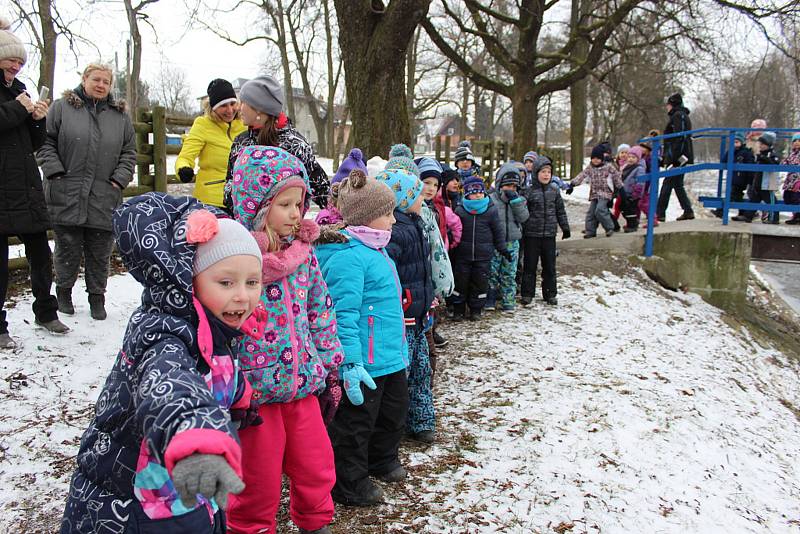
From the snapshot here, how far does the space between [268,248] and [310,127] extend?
2334 inches

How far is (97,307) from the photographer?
17.0 feet

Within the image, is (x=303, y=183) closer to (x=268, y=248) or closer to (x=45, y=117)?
(x=268, y=248)

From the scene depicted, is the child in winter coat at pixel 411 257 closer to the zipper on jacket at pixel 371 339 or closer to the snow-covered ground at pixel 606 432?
the zipper on jacket at pixel 371 339

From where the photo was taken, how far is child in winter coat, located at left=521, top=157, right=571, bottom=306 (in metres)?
7.52

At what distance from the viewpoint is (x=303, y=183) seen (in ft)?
8.92

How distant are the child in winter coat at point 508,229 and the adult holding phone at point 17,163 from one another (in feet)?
14.1

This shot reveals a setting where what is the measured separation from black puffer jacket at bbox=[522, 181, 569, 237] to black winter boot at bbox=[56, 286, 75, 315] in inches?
190

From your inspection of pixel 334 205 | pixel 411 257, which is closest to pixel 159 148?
pixel 334 205

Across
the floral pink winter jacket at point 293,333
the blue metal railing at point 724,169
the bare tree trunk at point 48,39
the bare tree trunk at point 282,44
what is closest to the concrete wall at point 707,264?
the blue metal railing at point 724,169

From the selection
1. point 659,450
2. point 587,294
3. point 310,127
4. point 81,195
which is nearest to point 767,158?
point 587,294

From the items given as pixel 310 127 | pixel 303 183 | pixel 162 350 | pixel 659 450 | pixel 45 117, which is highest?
pixel 310 127

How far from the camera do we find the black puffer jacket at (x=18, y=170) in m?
4.25

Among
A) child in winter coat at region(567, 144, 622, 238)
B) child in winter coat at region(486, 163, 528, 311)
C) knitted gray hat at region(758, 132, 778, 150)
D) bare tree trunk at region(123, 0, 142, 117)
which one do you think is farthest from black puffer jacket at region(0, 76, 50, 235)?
bare tree trunk at region(123, 0, 142, 117)

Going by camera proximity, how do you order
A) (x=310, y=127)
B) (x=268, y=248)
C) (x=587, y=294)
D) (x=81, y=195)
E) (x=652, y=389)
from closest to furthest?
(x=268, y=248) → (x=81, y=195) → (x=652, y=389) → (x=587, y=294) → (x=310, y=127)
